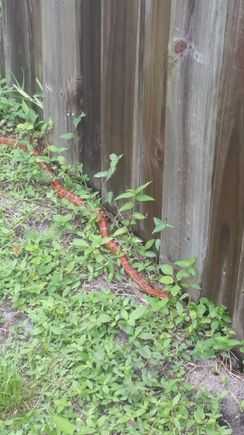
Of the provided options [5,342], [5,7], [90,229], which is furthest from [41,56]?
[5,342]

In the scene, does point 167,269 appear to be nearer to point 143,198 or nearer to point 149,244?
point 149,244

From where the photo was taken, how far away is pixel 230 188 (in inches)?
91.8

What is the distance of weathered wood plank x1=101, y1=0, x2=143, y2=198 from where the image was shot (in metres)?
2.70

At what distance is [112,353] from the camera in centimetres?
246

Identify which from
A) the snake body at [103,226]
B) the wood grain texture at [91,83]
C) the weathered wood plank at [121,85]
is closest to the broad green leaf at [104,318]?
the snake body at [103,226]

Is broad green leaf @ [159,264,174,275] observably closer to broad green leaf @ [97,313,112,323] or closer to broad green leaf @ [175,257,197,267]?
broad green leaf @ [175,257,197,267]

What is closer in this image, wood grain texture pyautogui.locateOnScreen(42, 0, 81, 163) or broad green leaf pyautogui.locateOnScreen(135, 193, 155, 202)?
broad green leaf pyautogui.locateOnScreen(135, 193, 155, 202)

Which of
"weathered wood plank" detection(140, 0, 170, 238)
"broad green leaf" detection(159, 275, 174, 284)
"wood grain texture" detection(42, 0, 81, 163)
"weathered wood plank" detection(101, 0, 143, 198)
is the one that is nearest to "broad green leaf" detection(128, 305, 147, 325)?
"broad green leaf" detection(159, 275, 174, 284)

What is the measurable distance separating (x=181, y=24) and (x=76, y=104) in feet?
3.38

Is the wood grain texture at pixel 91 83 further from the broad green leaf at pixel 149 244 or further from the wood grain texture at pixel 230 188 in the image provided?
the wood grain texture at pixel 230 188

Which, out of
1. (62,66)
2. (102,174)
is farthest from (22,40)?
(102,174)

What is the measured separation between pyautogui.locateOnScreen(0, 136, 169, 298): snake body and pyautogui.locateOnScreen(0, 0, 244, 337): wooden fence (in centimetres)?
14

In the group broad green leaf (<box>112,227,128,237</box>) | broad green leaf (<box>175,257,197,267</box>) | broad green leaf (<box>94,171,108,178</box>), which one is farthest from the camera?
broad green leaf (<box>94,171,108,178</box>)

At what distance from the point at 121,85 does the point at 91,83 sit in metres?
0.32
